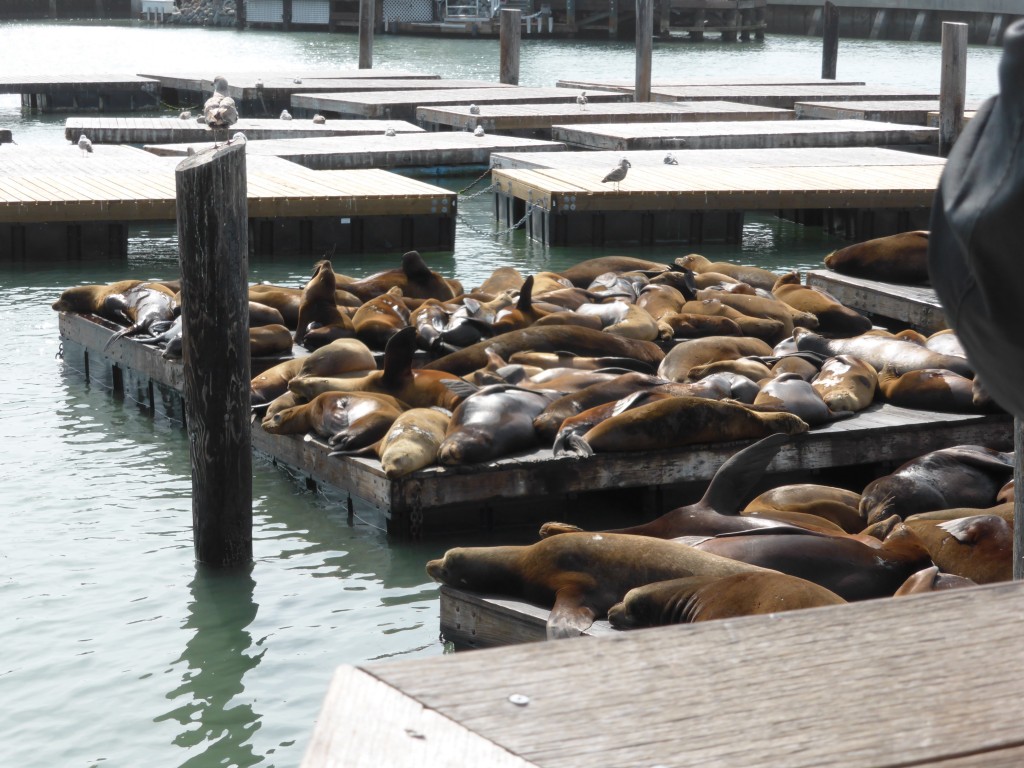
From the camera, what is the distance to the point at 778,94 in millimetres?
28141

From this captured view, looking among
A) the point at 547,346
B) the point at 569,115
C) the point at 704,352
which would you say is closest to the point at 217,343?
the point at 547,346

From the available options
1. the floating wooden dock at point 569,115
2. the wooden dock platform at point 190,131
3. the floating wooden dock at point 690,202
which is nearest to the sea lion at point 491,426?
the floating wooden dock at point 690,202

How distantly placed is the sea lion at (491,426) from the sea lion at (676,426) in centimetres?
30

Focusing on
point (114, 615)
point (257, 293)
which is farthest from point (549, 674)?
point (257, 293)

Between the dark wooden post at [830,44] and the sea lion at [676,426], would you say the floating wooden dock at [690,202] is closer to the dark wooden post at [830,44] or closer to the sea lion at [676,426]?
the sea lion at [676,426]

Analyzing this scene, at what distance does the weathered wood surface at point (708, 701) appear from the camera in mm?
1087

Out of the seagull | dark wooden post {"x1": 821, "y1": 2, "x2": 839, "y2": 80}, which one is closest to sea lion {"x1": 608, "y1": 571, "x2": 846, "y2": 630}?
the seagull

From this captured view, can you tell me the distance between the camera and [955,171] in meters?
0.91

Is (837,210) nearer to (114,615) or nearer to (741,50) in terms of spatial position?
(114,615)

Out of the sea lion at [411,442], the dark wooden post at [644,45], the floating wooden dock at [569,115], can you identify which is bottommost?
the sea lion at [411,442]

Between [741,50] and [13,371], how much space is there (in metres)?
52.5

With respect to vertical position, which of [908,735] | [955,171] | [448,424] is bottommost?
[448,424]

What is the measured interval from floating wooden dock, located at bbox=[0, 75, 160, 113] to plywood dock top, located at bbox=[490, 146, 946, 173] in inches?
623

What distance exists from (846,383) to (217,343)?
10.6 feet
